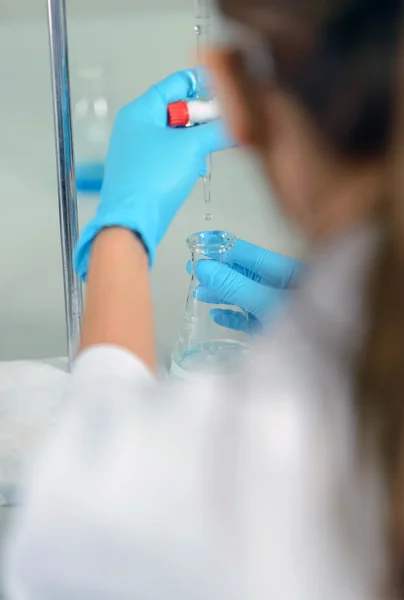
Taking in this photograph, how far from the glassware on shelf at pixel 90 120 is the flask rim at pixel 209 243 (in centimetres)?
80

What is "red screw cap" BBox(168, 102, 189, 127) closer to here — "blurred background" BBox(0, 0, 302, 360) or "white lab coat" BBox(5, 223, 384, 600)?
"blurred background" BBox(0, 0, 302, 360)

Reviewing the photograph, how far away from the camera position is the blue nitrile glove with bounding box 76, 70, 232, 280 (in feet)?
2.11

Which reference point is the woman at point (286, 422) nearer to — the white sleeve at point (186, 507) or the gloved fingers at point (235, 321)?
the white sleeve at point (186, 507)

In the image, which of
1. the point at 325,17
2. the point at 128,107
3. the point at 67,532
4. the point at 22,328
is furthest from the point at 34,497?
the point at 22,328

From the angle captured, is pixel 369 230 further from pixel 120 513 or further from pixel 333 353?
pixel 120 513

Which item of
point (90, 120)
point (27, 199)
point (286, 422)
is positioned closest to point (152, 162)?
point (286, 422)

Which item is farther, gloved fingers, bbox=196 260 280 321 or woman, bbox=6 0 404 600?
gloved fingers, bbox=196 260 280 321

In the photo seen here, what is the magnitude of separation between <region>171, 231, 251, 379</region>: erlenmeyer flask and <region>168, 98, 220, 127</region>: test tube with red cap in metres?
0.14

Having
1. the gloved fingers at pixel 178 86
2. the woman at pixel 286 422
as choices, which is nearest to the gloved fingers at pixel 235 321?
the gloved fingers at pixel 178 86

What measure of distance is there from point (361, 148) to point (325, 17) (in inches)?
2.0

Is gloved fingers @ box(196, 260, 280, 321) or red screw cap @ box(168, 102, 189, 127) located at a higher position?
red screw cap @ box(168, 102, 189, 127)

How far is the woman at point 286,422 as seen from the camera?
0.26 metres

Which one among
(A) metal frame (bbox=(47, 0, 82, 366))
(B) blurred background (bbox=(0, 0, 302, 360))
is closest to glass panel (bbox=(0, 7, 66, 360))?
(B) blurred background (bbox=(0, 0, 302, 360))

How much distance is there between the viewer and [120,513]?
1.06 ft
